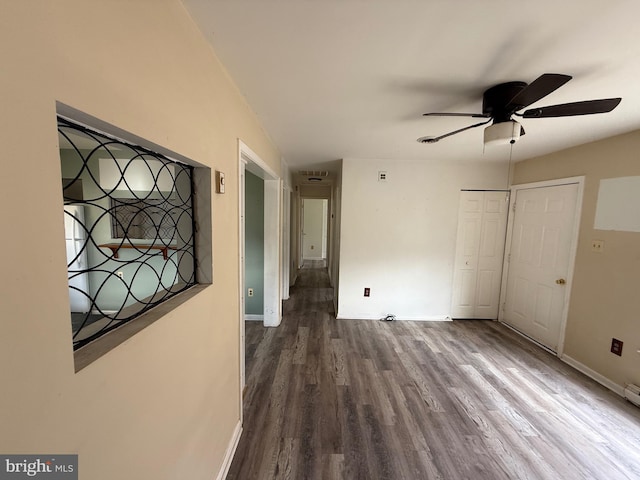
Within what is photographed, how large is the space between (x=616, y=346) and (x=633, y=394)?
0.38 metres

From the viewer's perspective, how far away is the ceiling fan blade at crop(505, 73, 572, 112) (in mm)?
1105

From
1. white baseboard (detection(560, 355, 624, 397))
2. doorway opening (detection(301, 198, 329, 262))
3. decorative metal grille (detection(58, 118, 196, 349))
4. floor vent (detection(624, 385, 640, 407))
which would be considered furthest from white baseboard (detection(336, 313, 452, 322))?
doorway opening (detection(301, 198, 329, 262))

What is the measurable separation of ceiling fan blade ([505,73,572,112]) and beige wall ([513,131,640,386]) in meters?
1.79

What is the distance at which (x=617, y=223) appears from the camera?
2312mm

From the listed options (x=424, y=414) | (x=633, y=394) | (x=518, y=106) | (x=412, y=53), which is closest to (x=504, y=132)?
(x=518, y=106)

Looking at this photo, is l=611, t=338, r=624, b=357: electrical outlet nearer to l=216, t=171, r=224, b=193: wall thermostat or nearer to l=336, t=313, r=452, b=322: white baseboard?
l=336, t=313, r=452, b=322: white baseboard

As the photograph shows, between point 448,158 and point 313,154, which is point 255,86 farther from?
point 448,158

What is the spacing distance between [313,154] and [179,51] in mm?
2439

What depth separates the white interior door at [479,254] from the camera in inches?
142

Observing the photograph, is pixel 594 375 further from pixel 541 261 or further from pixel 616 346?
pixel 541 261

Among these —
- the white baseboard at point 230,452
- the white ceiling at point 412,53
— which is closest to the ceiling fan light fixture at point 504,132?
the white ceiling at point 412,53

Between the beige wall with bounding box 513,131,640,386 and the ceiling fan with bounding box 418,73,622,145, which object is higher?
the ceiling fan with bounding box 418,73,622,145

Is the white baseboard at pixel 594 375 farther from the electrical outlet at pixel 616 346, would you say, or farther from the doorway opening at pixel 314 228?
the doorway opening at pixel 314 228

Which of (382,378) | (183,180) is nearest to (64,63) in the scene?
(183,180)
